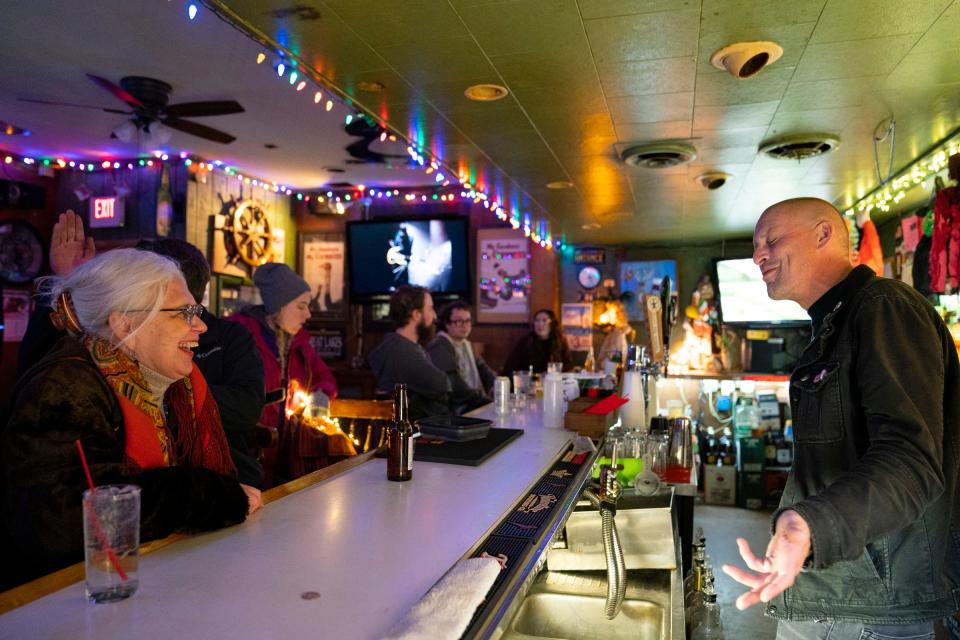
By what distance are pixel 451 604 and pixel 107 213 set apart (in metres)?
7.23

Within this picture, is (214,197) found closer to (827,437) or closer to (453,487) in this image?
(453,487)

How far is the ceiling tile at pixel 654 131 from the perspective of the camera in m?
3.60

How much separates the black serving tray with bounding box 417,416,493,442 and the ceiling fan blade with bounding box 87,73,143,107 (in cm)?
383

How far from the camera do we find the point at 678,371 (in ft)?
25.2

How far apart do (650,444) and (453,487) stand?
1.05 metres

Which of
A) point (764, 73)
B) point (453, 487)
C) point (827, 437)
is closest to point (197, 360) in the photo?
point (453, 487)

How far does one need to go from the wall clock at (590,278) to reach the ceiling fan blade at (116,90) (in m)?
→ 5.27

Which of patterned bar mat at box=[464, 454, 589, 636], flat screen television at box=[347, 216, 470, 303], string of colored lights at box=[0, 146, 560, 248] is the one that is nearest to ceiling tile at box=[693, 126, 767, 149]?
string of colored lights at box=[0, 146, 560, 248]

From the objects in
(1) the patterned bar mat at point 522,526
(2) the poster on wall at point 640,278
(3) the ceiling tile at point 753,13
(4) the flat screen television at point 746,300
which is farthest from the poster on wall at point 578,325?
(1) the patterned bar mat at point 522,526

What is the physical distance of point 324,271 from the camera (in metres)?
8.58

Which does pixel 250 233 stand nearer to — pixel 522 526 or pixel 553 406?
pixel 553 406

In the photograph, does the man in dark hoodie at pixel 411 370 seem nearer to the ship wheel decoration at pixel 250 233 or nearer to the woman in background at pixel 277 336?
the woman in background at pixel 277 336

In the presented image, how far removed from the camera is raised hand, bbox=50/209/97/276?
225 centimetres

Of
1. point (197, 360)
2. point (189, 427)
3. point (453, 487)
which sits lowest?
point (453, 487)
